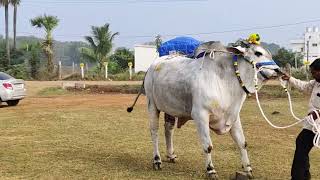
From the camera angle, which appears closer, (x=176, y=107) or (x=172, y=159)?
(x=176, y=107)

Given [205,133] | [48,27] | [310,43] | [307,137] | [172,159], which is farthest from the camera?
[310,43]

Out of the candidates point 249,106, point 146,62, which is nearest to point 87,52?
point 146,62

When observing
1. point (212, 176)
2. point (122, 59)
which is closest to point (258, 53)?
point (212, 176)

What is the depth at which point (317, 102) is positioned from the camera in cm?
708

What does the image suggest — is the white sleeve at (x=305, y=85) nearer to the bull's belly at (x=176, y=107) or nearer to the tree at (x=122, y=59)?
the bull's belly at (x=176, y=107)

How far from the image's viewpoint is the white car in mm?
21203

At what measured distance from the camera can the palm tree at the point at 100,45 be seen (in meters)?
→ 48.3

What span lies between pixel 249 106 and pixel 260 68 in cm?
1312

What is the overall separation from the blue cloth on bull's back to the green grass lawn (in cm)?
193

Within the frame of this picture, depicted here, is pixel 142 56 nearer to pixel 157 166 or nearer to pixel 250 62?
pixel 157 166

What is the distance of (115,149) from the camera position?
35.4ft

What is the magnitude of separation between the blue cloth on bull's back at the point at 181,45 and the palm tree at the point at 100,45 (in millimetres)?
38623

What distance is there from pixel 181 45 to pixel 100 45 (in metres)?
39.3

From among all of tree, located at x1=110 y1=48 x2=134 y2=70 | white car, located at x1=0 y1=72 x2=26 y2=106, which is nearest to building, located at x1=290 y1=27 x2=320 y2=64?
tree, located at x1=110 y1=48 x2=134 y2=70
